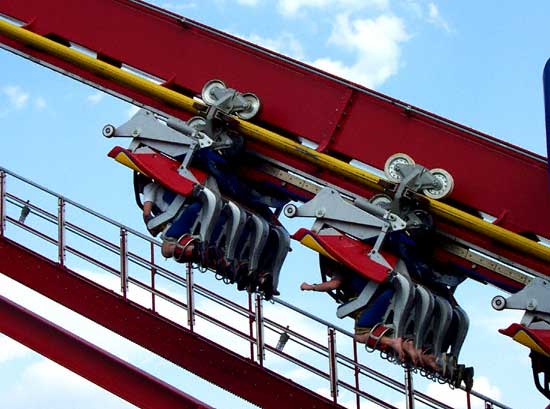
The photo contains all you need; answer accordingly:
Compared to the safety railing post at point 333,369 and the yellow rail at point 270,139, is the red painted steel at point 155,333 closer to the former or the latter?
the safety railing post at point 333,369

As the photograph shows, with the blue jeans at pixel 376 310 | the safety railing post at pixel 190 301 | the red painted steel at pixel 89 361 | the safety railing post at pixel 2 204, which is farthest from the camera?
the safety railing post at pixel 2 204

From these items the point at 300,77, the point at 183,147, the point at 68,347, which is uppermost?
the point at 300,77

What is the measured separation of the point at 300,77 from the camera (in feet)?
38.4

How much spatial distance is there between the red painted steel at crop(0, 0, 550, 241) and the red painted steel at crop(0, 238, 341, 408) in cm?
171

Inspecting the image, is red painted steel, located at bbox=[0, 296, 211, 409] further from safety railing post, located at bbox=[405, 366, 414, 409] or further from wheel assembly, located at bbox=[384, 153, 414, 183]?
wheel assembly, located at bbox=[384, 153, 414, 183]

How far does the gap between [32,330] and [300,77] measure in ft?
10.3

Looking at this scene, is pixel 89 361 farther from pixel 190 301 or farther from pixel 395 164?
pixel 395 164

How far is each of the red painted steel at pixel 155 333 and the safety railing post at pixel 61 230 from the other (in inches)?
3.8

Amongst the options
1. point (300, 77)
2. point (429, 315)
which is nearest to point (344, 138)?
point (300, 77)

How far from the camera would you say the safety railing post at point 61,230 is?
480 inches

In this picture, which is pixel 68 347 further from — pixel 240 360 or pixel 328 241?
pixel 328 241

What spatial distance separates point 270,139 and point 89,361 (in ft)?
7.84

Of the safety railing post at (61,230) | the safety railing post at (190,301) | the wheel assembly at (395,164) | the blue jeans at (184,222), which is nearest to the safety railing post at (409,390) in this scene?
the wheel assembly at (395,164)

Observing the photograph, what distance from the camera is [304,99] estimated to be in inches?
459
